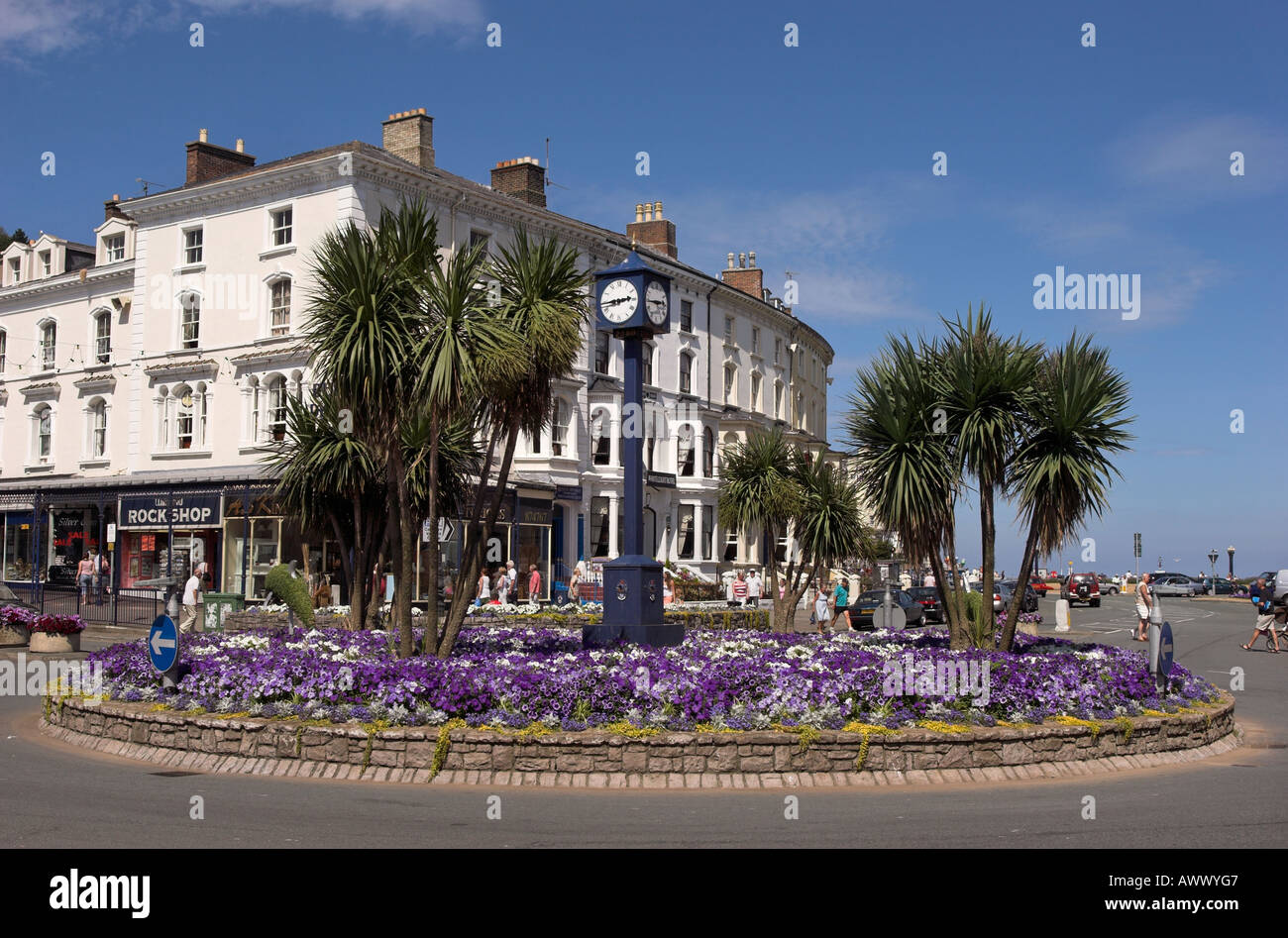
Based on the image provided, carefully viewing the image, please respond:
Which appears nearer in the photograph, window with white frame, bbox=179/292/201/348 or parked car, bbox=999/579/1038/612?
window with white frame, bbox=179/292/201/348

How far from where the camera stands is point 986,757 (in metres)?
10.6

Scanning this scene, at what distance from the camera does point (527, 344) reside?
13.0 m

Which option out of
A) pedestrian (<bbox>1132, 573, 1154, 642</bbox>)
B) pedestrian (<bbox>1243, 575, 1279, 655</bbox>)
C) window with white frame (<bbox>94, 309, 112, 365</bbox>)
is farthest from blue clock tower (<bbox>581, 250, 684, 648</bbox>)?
window with white frame (<bbox>94, 309, 112, 365</bbox>)

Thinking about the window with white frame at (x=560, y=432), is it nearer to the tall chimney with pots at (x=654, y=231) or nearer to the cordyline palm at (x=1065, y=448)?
the tall chimney with pots at (x=654, y=231)

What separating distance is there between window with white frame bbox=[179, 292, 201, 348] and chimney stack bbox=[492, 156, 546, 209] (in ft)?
36.3

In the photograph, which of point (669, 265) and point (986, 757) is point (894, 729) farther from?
point (669, 265)

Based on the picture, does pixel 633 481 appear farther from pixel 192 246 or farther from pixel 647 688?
pixel 192 246

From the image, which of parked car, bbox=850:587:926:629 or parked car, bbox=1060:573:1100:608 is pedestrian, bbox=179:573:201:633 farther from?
parked car, bbox=1060:573:1100:608

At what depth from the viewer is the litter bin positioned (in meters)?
24.6

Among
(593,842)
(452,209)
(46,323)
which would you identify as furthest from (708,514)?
(593,842)

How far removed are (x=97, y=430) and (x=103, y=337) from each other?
3422mm

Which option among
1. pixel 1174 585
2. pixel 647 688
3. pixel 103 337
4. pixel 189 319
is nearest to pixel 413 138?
pixel 189 319

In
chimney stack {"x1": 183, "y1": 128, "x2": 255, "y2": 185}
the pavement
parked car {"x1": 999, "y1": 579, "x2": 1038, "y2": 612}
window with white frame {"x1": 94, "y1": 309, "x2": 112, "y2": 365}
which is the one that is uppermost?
chimney stack {"x1": 183, "y1": 128, "x2": 255, "y2": 185}
